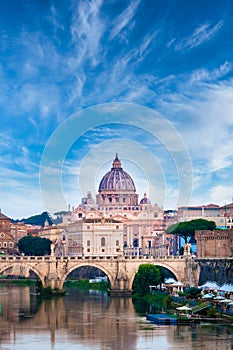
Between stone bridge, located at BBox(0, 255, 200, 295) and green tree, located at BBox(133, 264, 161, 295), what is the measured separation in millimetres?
2066

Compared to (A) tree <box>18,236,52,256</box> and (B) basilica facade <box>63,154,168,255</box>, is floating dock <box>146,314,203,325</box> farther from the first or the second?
(A) tree <box>18,236,52,256</box>

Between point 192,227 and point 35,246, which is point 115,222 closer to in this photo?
point 35,246

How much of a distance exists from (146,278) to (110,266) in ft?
17.7

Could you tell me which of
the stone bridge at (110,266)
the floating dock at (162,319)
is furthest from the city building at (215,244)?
the floating dock at (162,319)

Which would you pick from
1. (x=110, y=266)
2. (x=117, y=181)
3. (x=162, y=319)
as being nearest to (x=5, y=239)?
(x=117, y=181)

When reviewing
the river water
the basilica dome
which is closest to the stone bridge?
the river water

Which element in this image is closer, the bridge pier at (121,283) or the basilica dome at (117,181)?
the bridge pier at (121,283)

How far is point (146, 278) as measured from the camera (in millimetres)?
73750

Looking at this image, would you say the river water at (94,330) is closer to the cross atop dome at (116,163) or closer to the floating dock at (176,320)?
the floating dock at (176,320)

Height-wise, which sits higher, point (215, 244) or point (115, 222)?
point (115, 222)

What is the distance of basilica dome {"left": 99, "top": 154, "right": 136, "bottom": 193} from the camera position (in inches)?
7357

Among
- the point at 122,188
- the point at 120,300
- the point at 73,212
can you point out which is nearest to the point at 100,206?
the point at 122,188

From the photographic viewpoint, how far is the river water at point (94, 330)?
41.8 metres

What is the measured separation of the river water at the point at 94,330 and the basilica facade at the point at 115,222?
40.4 m
